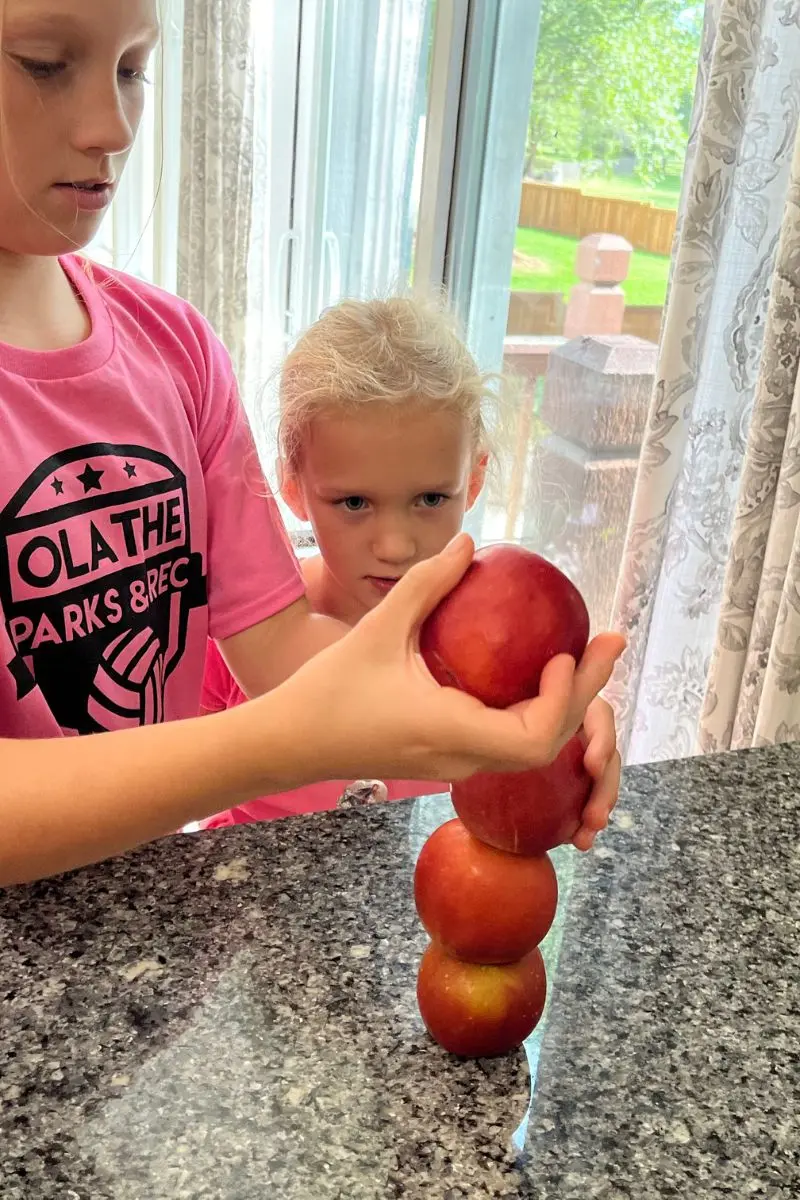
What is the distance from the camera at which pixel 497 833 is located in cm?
56

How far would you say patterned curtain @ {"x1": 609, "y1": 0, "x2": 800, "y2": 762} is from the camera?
1.42 m

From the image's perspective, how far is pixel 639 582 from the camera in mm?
1778

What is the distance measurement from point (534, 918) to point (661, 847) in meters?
0.25

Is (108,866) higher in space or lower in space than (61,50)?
lower

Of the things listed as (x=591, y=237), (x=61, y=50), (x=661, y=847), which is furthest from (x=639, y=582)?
(x=61, y=50)

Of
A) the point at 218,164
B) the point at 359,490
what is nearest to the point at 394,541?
the point at 359,490

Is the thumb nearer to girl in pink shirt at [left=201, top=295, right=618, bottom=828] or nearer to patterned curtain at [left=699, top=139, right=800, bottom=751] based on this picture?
girl in pink shirt at [left=201, top=295, right=618, bottom=828]

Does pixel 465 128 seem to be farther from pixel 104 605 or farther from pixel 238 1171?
pixel 238 1171

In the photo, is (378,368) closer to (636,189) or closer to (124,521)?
(124,521)

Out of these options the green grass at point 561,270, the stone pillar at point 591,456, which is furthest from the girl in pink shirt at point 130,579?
the green grass at point 561,270

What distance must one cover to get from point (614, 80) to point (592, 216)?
10.3 inches

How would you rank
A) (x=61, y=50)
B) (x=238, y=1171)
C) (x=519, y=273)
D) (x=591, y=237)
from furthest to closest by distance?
(x=519, y=273) < (x=591, y=237) < (x=61, y=50) < (x=238, y=1171)

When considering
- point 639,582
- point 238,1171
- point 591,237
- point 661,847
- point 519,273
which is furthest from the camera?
point 519,273

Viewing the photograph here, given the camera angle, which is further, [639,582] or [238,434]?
[639,582]
